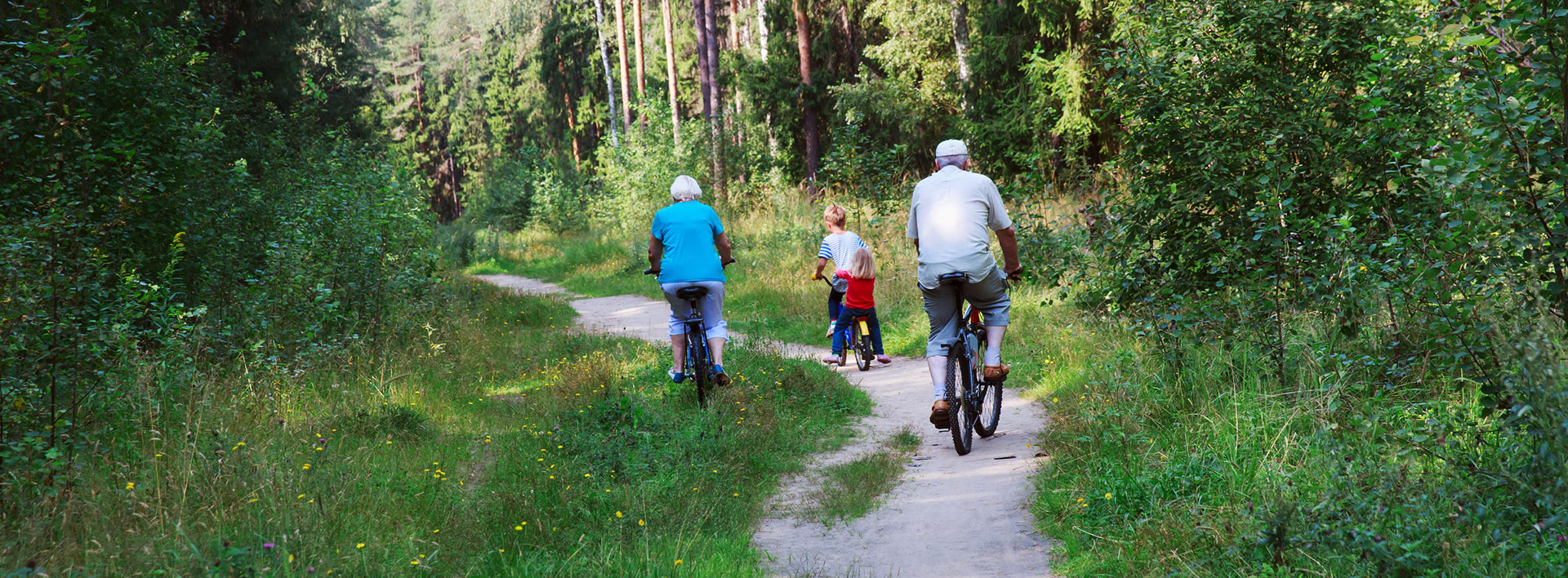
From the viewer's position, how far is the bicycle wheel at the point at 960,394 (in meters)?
5.98

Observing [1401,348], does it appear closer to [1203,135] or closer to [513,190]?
[1203,135]

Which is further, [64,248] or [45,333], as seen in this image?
[64,248]

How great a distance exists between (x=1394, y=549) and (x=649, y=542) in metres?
2.90

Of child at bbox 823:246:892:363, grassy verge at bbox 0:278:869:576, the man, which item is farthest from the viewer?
child at bbox 823:246:892:363

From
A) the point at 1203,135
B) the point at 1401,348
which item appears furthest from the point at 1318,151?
the point at 1401,348

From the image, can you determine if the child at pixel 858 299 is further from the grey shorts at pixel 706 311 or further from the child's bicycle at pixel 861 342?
the grey shorts at pixel 706 311

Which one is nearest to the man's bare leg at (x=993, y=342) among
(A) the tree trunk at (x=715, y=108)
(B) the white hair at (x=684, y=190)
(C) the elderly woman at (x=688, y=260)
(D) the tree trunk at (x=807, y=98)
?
(C) the elderly woman at (x=688, y=260)

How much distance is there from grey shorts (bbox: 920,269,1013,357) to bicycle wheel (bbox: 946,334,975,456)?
0.08m

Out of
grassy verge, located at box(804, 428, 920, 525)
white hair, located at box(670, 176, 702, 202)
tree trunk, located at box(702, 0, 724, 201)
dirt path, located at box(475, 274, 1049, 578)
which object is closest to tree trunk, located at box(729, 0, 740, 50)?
tree trunk, located at box(702, 0, 724, 201)

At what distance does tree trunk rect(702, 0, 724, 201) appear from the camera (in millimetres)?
22859

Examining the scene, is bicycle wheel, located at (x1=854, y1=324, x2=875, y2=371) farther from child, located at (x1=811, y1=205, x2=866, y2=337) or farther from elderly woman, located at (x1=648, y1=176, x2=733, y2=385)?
elderly woman, located at (x1=648, y1=176, x2=733, y2=385)

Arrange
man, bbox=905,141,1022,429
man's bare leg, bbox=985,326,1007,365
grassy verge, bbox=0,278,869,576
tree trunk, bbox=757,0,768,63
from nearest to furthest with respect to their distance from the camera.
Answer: grassy verge, bbox=0,278,869,576 → man, bbox=905,141,1022,429 → man's bare leg, bbox=985,326,1007,365 → tree trunk, bbox=757,0,768,63

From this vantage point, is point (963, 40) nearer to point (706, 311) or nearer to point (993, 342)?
point (706, 311)

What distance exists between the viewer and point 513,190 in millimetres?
42969
